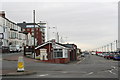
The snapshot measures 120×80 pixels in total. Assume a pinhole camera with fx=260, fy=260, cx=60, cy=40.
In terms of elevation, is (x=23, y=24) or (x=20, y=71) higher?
(x=23, y=24)

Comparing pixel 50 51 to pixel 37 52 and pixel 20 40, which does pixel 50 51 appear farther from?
pixel 20 40

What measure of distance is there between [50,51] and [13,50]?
73.2 ft

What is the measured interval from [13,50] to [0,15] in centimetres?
1608

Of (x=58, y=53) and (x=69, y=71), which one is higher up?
(x=58, y=53)

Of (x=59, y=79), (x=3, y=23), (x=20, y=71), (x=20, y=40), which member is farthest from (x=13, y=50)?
(x=59, y=79)

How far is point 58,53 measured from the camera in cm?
5438

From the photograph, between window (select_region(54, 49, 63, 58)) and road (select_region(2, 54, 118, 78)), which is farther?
window (select_region(54, 49, 63, 58))

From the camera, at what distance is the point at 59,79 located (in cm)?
1588

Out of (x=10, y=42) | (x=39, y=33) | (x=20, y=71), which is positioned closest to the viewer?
(x=20, y=71)

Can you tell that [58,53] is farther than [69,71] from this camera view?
Yes

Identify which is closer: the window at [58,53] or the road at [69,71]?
the road at [69,71]

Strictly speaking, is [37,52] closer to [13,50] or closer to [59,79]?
[13,50]

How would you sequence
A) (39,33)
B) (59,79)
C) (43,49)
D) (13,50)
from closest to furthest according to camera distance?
(59,79)
(43,49)
(13,50)
(39,33)

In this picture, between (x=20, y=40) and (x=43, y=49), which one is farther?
(x=20, y=40)
